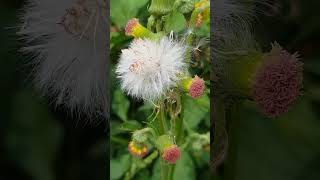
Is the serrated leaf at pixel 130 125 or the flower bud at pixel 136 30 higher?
the flower bud at pixel 136 30

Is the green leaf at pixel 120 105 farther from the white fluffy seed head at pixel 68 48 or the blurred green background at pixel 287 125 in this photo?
the blurred green background at pixel 287 125

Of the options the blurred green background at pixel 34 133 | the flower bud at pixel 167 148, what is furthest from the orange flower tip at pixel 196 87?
the blurred green background at pixel 34 133

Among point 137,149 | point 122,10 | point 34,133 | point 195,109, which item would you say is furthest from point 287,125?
point 34,133

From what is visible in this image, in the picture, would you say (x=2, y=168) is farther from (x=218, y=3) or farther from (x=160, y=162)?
(x=218, y=3)

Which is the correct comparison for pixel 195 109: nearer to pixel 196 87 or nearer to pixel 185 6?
pixel 196 87

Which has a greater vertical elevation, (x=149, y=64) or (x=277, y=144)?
(x=149, y=64)

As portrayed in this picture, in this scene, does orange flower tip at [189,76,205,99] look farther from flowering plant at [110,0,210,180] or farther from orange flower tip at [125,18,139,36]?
orange flower tip at [125,18,139,36]

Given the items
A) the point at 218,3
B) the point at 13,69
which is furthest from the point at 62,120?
the point at 218,3
